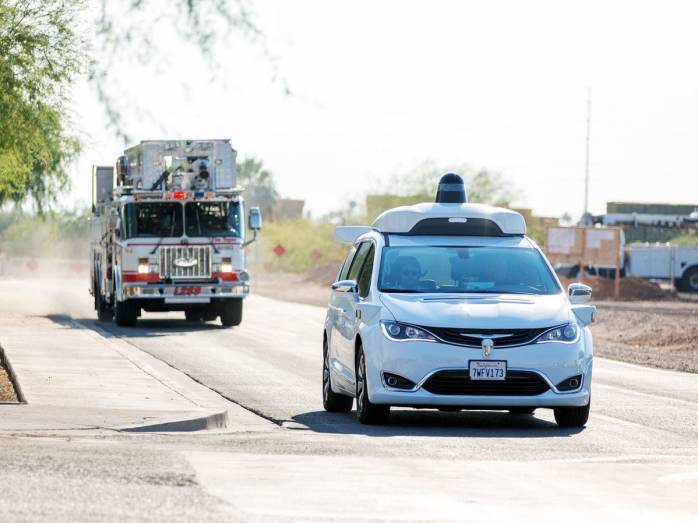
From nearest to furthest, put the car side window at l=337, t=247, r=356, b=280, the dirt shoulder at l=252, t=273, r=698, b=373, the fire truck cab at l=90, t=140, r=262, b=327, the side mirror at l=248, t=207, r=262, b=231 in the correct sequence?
the car side window at l=337, t=247, r=356, b=280 < the dirt shoulder at l=252, t=273, r=698, b=373 < the side mirror at l=248, t=207, r=262, b=231 < the fire truck cab at l=90, t=140, r=262, b=327

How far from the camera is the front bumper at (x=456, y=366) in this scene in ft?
45.9

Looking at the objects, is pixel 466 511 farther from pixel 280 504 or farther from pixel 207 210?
pixel 207 210

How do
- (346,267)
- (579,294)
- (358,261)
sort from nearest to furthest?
1. (579,294)
2. (358,261)
3. (346,267)

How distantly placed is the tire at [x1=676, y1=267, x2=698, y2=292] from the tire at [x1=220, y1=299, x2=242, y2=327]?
3619 centimetres

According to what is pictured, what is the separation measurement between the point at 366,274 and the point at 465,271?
928 millimetres

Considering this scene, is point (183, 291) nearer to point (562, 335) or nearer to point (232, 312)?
point (232, 312)

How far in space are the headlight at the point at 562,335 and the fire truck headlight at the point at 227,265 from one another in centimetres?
2073

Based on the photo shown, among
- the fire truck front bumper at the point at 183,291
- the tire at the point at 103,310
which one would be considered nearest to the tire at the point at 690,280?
the tire at the point at 103,310

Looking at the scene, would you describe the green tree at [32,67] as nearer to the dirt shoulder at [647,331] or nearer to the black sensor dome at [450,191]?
the black sensor dome at [450,191]

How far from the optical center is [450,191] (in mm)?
16484

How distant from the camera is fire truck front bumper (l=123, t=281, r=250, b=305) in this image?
112 feet

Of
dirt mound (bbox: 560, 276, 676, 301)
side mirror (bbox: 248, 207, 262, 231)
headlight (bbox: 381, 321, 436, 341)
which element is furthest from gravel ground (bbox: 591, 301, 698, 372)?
headlight (bbox: 381, 321, 436, 341)

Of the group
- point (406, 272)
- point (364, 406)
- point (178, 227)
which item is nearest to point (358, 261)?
point (406, 272)

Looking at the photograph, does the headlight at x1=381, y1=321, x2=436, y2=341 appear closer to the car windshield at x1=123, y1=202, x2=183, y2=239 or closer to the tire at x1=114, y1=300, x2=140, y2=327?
the car windshield at x1=123, y1=202, x2=183, y2=239
